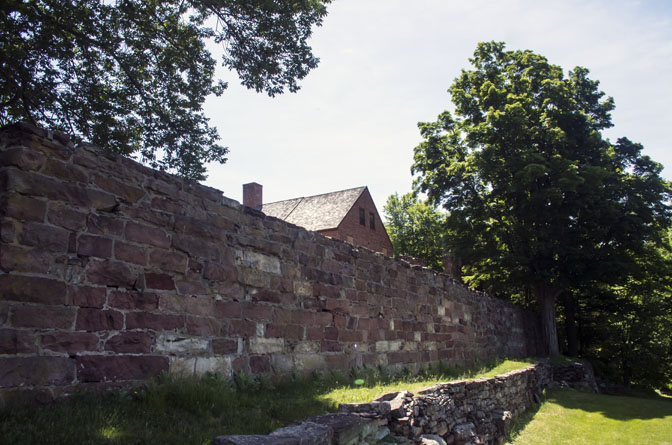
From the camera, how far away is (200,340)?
5.19 metres

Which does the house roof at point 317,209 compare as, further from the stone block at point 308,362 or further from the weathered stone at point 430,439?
the weathered stone at point 430,439

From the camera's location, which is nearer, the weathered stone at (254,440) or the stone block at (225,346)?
the weathered stone at (254,440)

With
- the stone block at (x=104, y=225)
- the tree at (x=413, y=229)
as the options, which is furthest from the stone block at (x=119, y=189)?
the tree at (x=413, y=229)

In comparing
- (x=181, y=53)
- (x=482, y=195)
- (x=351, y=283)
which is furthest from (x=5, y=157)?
(x=482, y=195)

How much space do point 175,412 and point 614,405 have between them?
12581mm

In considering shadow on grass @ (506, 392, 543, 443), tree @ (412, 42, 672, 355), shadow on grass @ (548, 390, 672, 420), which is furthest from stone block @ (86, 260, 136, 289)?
tree @ (412, 42, 672, 355)

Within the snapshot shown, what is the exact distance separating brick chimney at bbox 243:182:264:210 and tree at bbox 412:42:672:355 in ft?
39.0

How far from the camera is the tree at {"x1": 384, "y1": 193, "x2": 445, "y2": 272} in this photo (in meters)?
37.7

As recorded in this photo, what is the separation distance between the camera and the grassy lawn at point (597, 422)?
9062 mm

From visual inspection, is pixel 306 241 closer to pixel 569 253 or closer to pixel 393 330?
pixel 393 330

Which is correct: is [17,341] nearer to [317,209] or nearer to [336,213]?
[336,213]

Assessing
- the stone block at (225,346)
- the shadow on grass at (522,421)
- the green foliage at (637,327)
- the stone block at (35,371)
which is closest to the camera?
the stone block at (35,371)

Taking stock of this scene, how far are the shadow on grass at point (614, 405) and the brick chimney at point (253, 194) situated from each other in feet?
67.5

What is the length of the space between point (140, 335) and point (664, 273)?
2235cm
